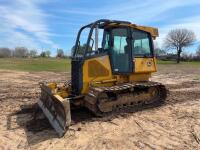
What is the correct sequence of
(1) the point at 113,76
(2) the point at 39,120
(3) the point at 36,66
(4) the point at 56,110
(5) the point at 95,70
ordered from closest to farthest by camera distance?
(4) the point at 56,110 → (2) the point at 39,120 → (5) the point at 95,70 → (1) the point at 113,76 → (3) the point at 36,66

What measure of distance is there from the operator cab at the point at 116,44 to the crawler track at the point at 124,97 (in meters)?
0.64

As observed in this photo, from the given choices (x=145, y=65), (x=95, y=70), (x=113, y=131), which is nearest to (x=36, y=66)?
(x=145, y=65)

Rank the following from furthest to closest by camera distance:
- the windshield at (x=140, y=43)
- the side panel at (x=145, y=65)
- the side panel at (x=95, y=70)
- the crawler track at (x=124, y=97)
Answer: the side panel at (x=145, y=65) < the windshield at (x=140, y=43) < the side panel at (x=95, y=70) < the crawler track at (x=124, y=97)

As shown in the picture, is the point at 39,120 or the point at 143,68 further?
the point at 143,68

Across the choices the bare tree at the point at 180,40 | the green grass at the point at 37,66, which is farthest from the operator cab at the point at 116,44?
the bare tree at the point at 180,40

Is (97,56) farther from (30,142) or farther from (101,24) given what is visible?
(30,142)

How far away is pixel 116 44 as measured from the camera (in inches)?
374

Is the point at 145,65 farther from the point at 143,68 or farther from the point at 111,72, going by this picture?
the point at 111,72

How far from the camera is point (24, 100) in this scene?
38.4ft

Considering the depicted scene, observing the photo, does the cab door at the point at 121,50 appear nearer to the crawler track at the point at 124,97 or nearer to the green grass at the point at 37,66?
the crawler track at the point at 124,97

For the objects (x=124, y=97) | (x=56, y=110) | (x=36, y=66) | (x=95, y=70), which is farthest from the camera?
(x=36, y=66)

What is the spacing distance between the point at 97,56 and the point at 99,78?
0.69m

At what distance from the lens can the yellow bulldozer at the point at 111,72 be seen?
894 centimetres

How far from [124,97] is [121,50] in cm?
149
